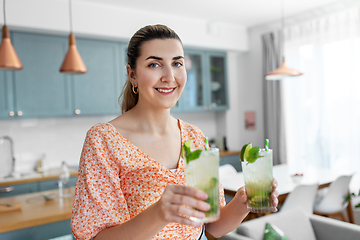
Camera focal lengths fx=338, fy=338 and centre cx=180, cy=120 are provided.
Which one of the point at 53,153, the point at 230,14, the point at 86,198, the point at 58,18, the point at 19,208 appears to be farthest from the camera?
the point at 230,14

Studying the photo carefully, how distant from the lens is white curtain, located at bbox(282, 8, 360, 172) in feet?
12.4

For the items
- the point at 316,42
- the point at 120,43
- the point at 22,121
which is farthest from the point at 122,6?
the point at 316,42

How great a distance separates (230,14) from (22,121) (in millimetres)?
2816

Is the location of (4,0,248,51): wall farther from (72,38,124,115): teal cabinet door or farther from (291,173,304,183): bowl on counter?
(291,173,304,183): bowl on counter

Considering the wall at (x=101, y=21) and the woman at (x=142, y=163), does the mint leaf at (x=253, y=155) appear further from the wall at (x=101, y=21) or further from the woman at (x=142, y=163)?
the wall at (x=101, y=21)

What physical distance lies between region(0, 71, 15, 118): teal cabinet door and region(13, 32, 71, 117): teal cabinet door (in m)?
0.05

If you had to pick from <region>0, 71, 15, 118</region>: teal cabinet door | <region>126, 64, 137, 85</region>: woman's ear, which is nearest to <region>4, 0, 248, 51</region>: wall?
<region>0, 71, 15, 118</region>: teal cabinet door

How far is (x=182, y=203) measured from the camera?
74cm

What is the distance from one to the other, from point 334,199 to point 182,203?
2.83 meters

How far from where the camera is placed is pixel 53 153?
3951 millimetres

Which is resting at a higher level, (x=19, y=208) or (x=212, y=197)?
(x=212, y=197)

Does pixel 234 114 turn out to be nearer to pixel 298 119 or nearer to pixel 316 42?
pixel 298 119

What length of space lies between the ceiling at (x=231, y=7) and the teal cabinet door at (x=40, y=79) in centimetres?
70

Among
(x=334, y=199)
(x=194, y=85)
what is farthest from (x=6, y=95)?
(x=334, y=199)
